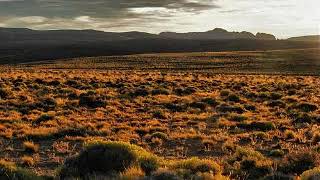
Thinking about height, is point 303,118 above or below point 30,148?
below

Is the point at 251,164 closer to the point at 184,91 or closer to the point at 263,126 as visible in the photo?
the point at 263,126

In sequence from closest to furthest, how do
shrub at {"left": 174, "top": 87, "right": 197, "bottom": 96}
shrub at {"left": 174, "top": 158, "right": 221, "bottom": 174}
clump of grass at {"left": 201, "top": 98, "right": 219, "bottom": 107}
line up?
shrub at {"left": 174, "top": 158, "right": 221, "bottom": 174} → clump of grass at {"left": 201, "top": 98, "right": 219, "bottom": 107} → shrub at {"left": 174, "top": 87, "right": 197, "bottom": 96}

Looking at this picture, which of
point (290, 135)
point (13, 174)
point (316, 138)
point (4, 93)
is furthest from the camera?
point (4, 93)

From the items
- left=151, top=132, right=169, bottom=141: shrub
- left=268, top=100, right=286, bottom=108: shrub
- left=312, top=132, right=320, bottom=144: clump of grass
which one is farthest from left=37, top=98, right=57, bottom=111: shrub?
left=312, top=132, right=320, bottom=144: clump of grass

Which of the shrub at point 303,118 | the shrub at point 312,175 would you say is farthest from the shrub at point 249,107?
the shrub at point 312,175

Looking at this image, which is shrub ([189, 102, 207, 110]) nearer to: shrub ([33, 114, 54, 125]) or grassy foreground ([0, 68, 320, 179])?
grassy foreground ([0, 68, 320, 179])

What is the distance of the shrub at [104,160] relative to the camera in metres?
11.2

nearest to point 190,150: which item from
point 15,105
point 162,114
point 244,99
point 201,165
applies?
point 201,165

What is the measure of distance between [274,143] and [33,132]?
338 inches

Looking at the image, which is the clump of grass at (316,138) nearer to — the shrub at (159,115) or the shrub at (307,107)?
the shrub at (159,115)

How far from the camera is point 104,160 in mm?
11531

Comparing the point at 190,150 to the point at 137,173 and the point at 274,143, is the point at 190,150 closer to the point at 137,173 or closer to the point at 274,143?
the point at 274,143

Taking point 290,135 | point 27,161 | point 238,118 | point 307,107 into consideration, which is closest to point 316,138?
point 290,135

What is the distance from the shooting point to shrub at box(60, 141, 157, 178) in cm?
1117
